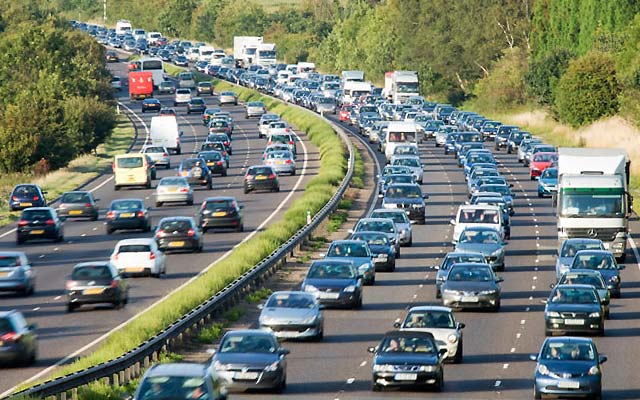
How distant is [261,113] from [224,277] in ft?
282

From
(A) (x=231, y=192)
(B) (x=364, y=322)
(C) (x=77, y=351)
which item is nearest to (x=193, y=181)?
(A) (x=231, y=192)

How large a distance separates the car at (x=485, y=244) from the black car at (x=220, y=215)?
1225cm

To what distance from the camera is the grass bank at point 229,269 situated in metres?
34.5

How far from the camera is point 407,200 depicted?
65.6 m

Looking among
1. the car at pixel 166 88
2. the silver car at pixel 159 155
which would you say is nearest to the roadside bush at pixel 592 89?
the silver car at pixel 159 155

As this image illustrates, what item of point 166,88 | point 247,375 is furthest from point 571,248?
point 166,88

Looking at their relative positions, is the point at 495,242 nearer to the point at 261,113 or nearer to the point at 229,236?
the point at 229,236

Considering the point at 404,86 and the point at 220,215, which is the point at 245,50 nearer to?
the point at 404,86

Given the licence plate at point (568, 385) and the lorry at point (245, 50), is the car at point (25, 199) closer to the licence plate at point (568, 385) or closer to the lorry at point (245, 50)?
the licence plate at point (568, 385)

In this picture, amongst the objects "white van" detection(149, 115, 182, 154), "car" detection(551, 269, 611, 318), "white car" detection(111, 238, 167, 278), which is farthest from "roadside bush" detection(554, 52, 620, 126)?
"car" detection(551, 269, 611, 318)

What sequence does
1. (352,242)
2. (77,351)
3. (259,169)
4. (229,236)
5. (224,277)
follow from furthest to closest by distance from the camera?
(259,169), (229,236), (352,242), (224,277), (77,351)

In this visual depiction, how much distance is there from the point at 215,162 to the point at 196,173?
619cm

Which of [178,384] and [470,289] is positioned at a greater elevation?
[178,384]

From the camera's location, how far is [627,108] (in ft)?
324
